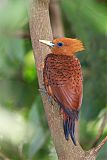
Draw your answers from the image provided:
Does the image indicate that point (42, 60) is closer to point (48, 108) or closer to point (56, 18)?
point (48, 108)

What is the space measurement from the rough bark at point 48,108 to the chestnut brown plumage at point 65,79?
2cm

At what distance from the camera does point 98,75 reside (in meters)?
2.25

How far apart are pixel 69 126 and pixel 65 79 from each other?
0.63 feet

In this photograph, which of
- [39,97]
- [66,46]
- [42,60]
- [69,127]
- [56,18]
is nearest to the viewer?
[69,127]

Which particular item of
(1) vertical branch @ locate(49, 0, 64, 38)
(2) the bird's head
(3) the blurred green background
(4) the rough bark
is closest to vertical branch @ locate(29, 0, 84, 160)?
(4) the rough bark

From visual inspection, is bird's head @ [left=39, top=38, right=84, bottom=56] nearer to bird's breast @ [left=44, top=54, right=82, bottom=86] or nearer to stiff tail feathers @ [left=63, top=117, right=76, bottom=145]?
bird's breast @ [left=44, top=54, right=82, bottom=86]

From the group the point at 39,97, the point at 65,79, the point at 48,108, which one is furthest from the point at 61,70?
the point at 39,97

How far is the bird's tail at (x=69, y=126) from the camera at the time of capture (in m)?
1.30

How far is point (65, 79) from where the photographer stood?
4.85 feet

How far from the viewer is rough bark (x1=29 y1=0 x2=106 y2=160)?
1.35 meters

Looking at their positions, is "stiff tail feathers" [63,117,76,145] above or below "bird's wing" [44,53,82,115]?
below

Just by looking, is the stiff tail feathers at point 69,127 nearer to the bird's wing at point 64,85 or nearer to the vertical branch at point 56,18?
the bird's wing at point 64,85

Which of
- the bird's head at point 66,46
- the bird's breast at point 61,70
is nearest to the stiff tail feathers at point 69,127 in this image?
the bird's breast at point 61,70

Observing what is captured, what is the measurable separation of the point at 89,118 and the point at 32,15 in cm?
103
